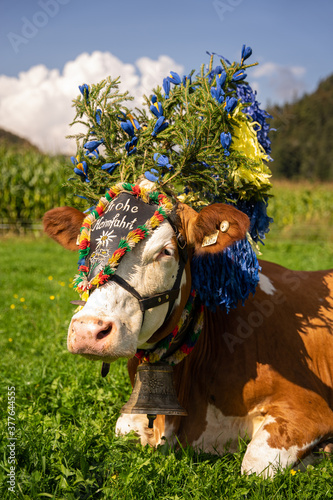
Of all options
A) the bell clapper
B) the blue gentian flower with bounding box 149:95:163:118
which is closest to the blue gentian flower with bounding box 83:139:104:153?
the blue gentian flower with bounding box 149:95:163:118

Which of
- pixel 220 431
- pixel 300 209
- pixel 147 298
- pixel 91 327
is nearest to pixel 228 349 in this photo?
pixel 220 431

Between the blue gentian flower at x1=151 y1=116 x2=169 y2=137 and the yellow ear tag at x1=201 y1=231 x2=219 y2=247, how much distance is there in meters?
0.70

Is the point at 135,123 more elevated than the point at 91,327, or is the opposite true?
the point at 135,123

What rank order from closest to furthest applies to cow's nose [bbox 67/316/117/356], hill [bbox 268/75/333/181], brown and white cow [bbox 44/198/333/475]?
cow's nose [bbox 67/316/117/356], brown and white cow [bbox 44/198/333/475], hill [bbox 268/75/333/181]

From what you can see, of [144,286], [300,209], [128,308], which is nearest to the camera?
[128,308]

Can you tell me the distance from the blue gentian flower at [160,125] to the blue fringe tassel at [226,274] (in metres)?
0.78

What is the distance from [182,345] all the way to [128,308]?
2.26ft

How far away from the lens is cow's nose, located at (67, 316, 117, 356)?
2.12 meters

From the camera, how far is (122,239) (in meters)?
2.39

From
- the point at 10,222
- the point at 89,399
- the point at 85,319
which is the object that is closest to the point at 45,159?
the point at 10,222

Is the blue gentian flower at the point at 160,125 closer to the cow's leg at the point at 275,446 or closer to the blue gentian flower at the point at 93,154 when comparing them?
the blue gentian flower at the point at 93,154

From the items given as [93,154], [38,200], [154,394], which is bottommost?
[154,394]

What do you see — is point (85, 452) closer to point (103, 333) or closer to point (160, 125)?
point (103, 333)

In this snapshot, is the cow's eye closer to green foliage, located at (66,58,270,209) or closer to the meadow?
green foliage, located at (66,58,270,209)
